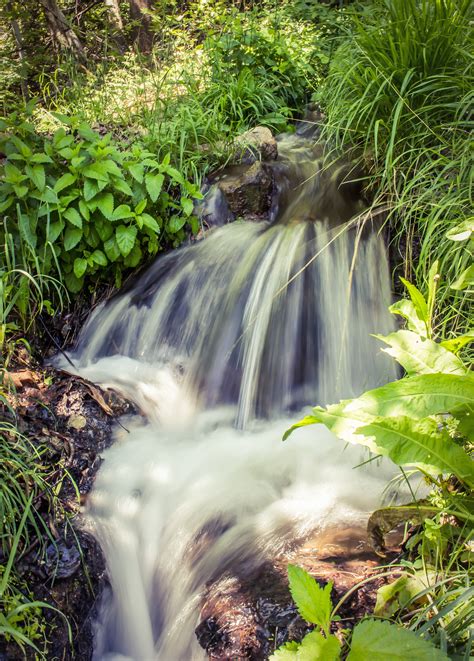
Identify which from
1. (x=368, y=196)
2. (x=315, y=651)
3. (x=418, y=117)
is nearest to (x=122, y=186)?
(x=368, y=196)

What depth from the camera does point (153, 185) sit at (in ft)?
11.1

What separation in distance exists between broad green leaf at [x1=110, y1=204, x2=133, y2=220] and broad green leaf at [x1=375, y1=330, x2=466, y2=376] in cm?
208

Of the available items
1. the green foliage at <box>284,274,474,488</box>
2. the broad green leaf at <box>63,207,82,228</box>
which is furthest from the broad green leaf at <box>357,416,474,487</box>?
the broad green leaf at <box>63,207,82,228</box>

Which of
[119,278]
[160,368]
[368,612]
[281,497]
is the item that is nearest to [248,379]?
[160,368]

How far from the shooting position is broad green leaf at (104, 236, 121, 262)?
3.37 metres

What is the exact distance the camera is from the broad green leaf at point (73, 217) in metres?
3.17

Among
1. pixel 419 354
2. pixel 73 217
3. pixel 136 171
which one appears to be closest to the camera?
pixel 419 354

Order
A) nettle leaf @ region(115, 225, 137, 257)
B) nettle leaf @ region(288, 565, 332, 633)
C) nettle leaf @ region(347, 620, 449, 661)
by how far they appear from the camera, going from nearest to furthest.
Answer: nettle leaf @ region(347, 620, 449, 661) < nettle leaf @ region(288, 565, 332, 633) < nettle leaf @ region(115, 225, 137, 257)

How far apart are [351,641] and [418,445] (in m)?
0.48

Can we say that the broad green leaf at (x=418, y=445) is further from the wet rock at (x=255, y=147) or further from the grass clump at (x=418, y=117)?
the wet rock at (x=255, y=147)

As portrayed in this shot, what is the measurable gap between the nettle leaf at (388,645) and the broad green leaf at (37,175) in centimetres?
276

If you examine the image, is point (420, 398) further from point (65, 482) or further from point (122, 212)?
point (122, 212)

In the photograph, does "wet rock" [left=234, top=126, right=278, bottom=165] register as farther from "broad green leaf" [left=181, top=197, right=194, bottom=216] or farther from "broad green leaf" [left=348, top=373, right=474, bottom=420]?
"broad green leaf" [left=348, top=373, right=474, bottom=420]

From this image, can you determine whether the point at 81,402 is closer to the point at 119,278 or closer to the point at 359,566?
the point at 119,278
